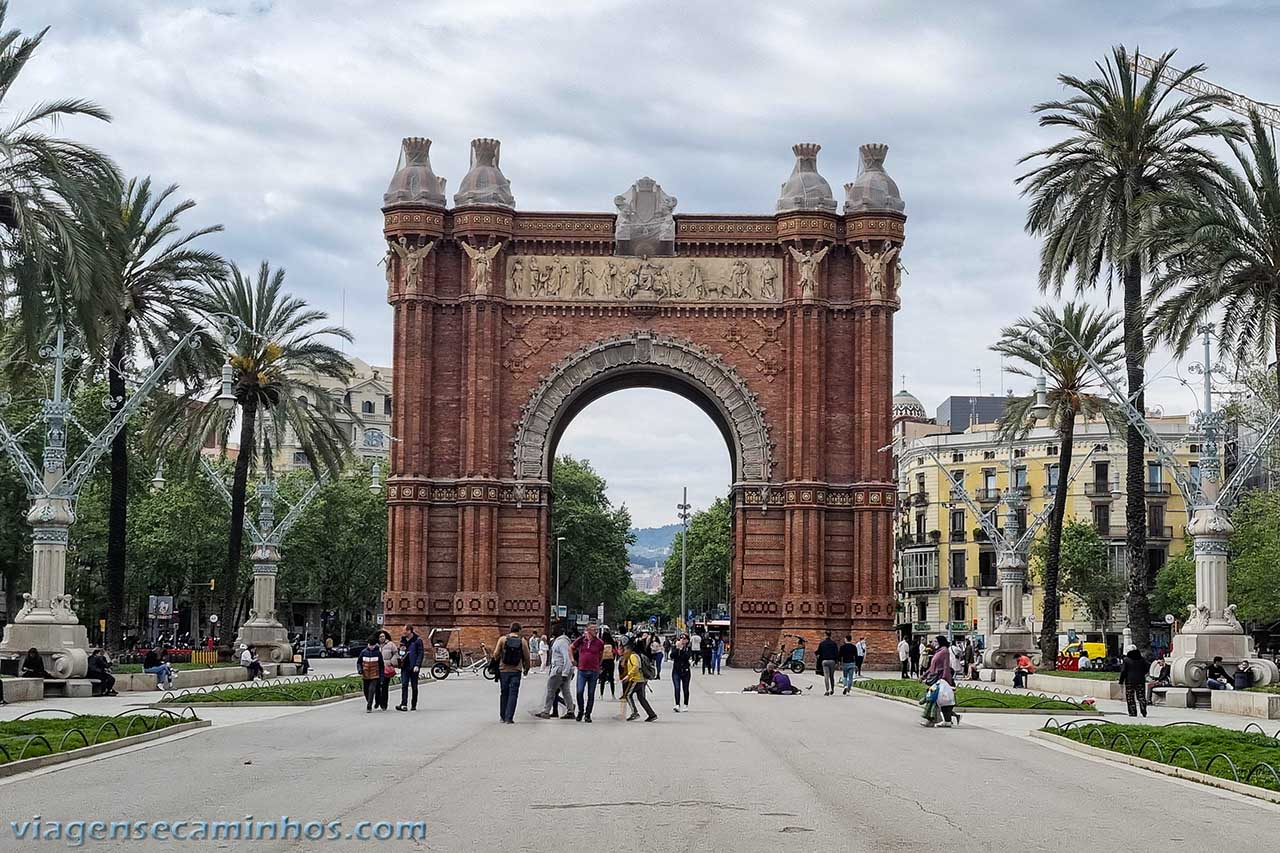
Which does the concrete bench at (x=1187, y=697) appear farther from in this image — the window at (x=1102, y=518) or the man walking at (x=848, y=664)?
the window at (x=1102, y=518)

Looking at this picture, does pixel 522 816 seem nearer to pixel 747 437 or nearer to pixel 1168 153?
pixel 1168 153

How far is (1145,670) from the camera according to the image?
28.2 meters

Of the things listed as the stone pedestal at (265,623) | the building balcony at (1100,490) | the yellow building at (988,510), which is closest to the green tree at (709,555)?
the yellow building at (988,510)

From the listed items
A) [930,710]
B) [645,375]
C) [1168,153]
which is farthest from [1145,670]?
[645,375]

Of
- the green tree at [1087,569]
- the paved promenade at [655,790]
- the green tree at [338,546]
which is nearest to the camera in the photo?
the paved promenade at [655,790]

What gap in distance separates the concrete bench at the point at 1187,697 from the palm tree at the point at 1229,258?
6678 millimetres

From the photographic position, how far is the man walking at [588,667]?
88.4ft

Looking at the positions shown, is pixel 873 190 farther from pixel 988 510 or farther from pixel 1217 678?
pixel 988 510

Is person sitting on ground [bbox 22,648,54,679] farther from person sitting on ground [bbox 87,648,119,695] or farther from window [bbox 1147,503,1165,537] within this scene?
window [bbox 1147,503,1165,537]

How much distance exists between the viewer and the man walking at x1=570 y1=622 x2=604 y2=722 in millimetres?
26953

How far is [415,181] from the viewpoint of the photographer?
56000 mm

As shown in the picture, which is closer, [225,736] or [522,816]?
[522,816]

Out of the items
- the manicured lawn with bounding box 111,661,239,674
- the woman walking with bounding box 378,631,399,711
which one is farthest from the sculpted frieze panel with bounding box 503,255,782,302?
the woman walking with bounding box 378,631,399,711

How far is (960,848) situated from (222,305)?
3517cm
